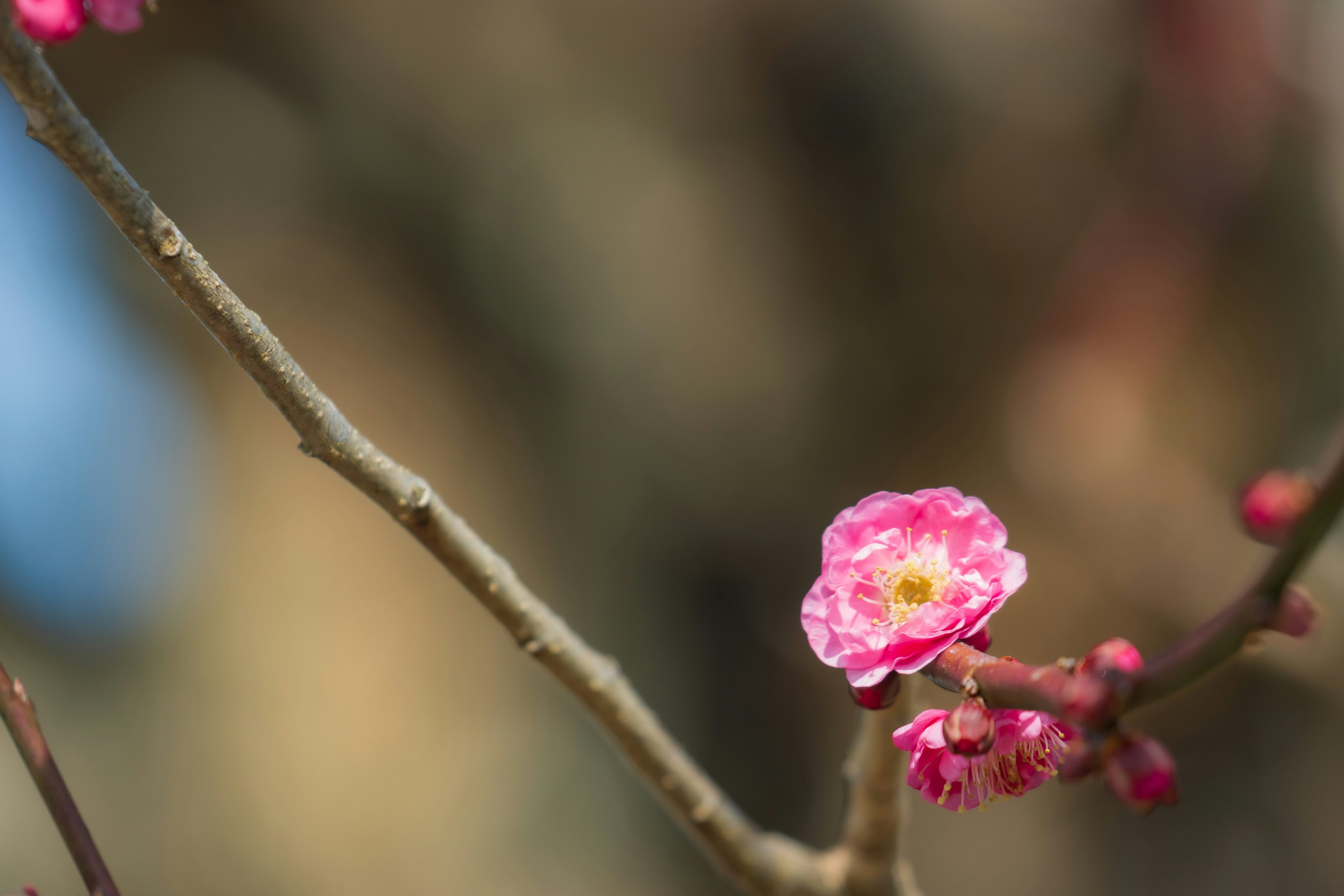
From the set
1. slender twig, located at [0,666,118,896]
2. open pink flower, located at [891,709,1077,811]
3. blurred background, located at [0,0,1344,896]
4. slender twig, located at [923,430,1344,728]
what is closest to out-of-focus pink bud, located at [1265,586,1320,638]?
slender twig, located at [923,430,1344,728]

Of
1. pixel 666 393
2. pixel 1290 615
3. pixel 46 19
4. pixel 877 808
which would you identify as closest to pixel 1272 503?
pixel 1290 615

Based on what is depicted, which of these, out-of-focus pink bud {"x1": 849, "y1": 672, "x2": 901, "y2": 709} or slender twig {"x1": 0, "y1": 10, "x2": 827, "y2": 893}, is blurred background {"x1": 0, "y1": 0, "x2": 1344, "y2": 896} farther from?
out-of-focus pink bud {"x1": 849, "y1": 672, "x2": 901, "y2": 709}

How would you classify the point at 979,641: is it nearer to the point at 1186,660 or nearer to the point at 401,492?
the point at 1186,660

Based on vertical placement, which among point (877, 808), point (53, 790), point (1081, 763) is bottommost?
point (877, 808)

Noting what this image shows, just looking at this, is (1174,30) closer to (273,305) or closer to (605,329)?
(605,329)

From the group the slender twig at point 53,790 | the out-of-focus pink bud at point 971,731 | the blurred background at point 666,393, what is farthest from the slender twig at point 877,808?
the blurred background at point 666,393

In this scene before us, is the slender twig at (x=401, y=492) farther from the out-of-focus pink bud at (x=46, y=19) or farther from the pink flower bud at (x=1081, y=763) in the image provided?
the pink flower bud at (x=1081, y=763)

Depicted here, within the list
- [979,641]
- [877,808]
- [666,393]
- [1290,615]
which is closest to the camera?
[1290,615]
